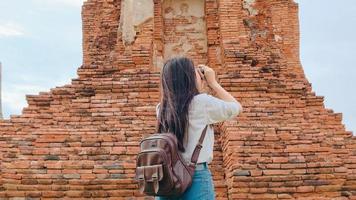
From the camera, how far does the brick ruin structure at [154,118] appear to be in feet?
21.0

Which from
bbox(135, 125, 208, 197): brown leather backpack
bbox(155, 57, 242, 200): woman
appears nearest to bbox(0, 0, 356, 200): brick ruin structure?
bbox(155, 57, 242, 200): woman

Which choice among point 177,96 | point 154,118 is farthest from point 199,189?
point 154,118

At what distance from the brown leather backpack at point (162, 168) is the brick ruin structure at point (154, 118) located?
9.67 feet

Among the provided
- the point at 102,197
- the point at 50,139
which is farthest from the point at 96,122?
the point at 102,197

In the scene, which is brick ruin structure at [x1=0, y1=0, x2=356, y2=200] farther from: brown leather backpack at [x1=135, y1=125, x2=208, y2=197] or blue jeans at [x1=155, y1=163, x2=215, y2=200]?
brown leather backpack at [x1=135, y1=125, x2=208, y2=197]

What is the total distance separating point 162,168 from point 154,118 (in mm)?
4660

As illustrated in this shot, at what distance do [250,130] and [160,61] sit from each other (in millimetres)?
3789

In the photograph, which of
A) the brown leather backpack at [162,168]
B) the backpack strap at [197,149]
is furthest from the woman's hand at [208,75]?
the brown leather backpack at [162,168]

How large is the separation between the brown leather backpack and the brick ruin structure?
2.95m

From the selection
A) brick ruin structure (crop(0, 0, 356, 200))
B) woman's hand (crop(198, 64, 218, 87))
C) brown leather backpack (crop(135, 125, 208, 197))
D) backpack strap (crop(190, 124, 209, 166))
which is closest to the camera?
brown leather backpack (crop(135, 125, 208, 197))

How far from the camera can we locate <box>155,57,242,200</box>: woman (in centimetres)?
335

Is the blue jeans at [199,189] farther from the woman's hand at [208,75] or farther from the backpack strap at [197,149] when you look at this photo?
the woman's hand at [208,75]

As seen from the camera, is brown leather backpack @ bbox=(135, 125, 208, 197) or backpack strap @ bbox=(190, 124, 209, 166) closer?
brown leather backpack @ bbox=(135, 125, 208, 197)

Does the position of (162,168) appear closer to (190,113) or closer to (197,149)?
(197,149)
